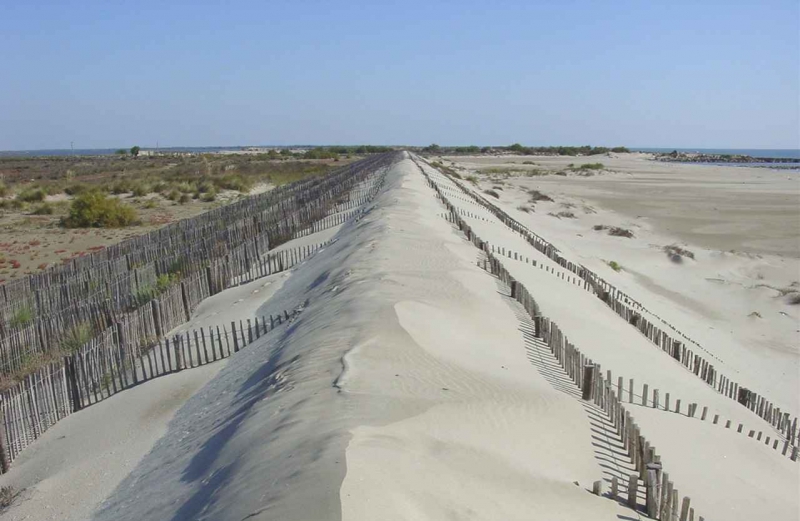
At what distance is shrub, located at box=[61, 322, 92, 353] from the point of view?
9.50 meters

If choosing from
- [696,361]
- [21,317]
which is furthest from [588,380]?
[21,317]

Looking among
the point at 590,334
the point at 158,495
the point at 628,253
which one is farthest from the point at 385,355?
the point at 628,253

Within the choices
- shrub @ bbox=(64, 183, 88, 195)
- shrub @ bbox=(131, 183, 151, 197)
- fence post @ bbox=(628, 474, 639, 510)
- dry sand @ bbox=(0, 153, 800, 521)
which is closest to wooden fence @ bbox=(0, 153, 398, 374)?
dry sand @ bbox=(0, 153, 800, 521)

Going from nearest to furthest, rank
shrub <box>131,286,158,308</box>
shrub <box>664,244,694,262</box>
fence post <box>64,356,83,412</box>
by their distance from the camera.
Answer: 1. fence post <box>64,356,83,412</box>
2. shrub <box>131,286,158,308</box>
3. shrub <box>664,244,694,262</box>

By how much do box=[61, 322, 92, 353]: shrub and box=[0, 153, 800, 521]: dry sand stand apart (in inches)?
74.5

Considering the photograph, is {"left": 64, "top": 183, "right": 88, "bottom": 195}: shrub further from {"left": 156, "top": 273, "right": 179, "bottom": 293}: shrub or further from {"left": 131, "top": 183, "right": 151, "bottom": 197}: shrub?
{"left": 156, "top": 273, "right": 179, "bottom": 293}: shrub

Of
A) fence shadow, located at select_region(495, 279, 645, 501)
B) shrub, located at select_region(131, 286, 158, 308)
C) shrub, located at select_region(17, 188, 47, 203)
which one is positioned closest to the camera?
fence shadow, located at select_region(495, 279, 645, 501)

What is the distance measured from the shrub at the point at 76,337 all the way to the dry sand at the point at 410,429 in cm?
189

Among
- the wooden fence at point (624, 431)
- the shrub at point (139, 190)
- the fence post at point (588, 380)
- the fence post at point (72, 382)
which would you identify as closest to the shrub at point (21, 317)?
the fence post at point (72, 382)

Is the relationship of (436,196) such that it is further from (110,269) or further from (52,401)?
(52,401)

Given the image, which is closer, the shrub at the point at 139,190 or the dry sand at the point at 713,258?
the dry sand at the point at 713,258

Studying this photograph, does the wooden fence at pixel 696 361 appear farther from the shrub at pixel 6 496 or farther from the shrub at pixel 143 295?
the shrub at pixel 143 295

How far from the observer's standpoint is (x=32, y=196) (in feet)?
111

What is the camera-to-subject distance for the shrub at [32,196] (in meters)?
33.3
